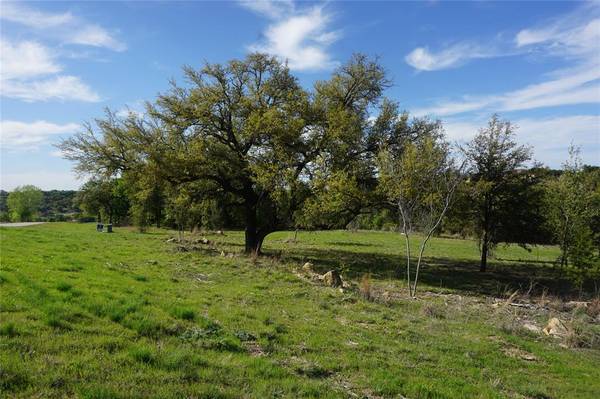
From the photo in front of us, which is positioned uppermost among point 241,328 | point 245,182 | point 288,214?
point 245,182

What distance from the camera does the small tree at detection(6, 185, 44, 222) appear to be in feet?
280

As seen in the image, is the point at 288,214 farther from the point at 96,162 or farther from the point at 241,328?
the point at 241,328

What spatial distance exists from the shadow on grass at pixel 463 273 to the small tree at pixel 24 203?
81311mm

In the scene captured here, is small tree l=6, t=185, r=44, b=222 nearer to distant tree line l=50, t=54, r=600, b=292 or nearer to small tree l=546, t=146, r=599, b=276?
distant tree line l=50, t=54, r=600, b=292

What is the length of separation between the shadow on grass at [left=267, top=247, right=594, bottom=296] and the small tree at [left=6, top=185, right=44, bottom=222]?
81.3 m

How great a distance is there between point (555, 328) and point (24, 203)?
99731mm

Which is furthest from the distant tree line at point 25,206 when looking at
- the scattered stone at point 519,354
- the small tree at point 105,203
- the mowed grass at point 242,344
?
the scattered stone at point 519,354

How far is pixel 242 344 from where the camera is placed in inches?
290

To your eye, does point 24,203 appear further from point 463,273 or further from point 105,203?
point 463,273

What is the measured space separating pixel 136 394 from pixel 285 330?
4154 millimetres

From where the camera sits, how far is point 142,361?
18.9ft

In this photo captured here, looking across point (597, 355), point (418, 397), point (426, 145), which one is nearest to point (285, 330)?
point (418, 397)

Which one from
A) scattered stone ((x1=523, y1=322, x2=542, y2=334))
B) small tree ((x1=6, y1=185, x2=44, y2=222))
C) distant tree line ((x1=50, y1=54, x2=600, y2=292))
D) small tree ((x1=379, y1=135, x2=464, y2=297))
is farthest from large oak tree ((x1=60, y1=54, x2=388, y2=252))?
small tree ((x1=6, y1=185, x2=44, y2=222))

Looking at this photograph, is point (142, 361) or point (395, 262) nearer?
point (142, 361)
